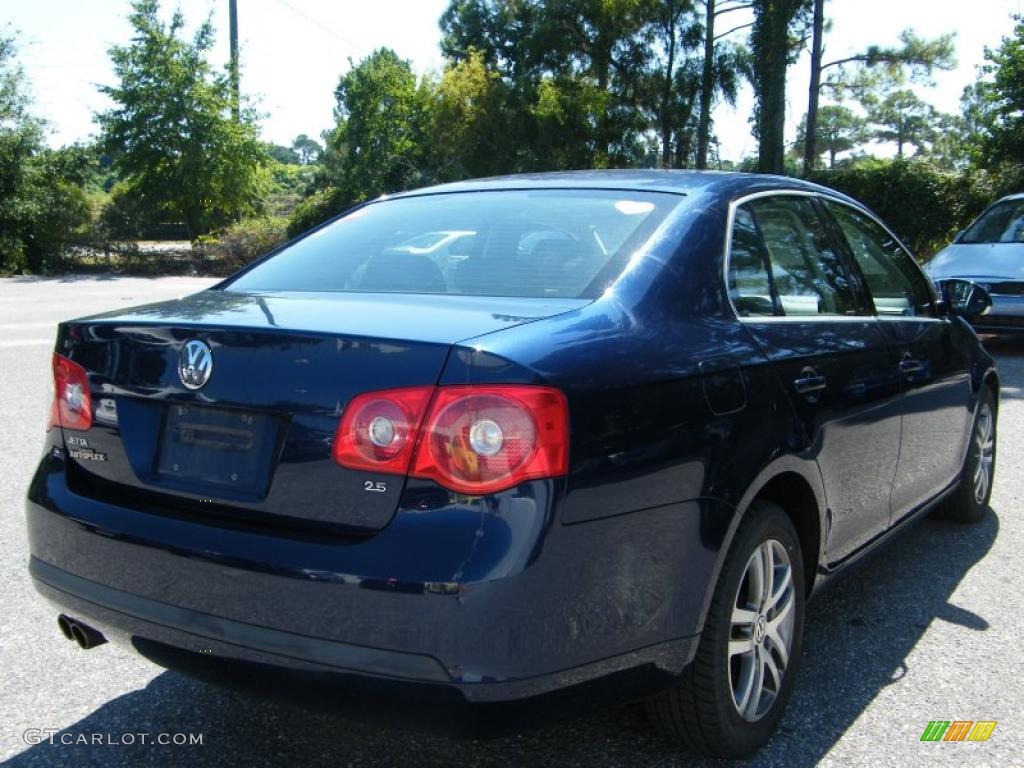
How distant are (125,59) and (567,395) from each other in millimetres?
31157

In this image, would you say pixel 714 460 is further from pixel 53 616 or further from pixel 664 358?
pixel 53 616

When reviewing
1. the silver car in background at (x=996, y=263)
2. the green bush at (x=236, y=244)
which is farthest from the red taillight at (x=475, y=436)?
the green bush at (x=236, y=244)

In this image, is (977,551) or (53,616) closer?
(53,616)

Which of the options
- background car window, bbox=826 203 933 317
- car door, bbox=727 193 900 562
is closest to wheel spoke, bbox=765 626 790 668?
car door, bbox=727 193 900 562

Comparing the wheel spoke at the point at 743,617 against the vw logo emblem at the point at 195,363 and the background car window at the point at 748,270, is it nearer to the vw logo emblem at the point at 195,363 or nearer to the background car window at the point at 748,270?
the background car window at the point at 748,270

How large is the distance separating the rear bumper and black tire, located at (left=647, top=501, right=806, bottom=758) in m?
0.12

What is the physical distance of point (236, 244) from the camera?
29.2 m

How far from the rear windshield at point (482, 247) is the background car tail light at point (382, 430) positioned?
619 mm

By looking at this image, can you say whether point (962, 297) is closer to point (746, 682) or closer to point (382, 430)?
point (746, 682)

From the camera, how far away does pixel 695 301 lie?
262 centimetres

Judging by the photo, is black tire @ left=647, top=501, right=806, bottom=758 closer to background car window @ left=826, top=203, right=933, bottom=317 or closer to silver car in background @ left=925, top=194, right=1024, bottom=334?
background car window @ left=826, top=203, right=933, bottom=317

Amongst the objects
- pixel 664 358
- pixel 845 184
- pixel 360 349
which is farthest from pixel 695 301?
pixel 845 184

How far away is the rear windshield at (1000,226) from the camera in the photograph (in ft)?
37.7

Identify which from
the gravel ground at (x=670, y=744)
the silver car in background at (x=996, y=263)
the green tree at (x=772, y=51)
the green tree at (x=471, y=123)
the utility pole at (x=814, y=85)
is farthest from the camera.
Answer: the green tree at (x=471, y=123)
